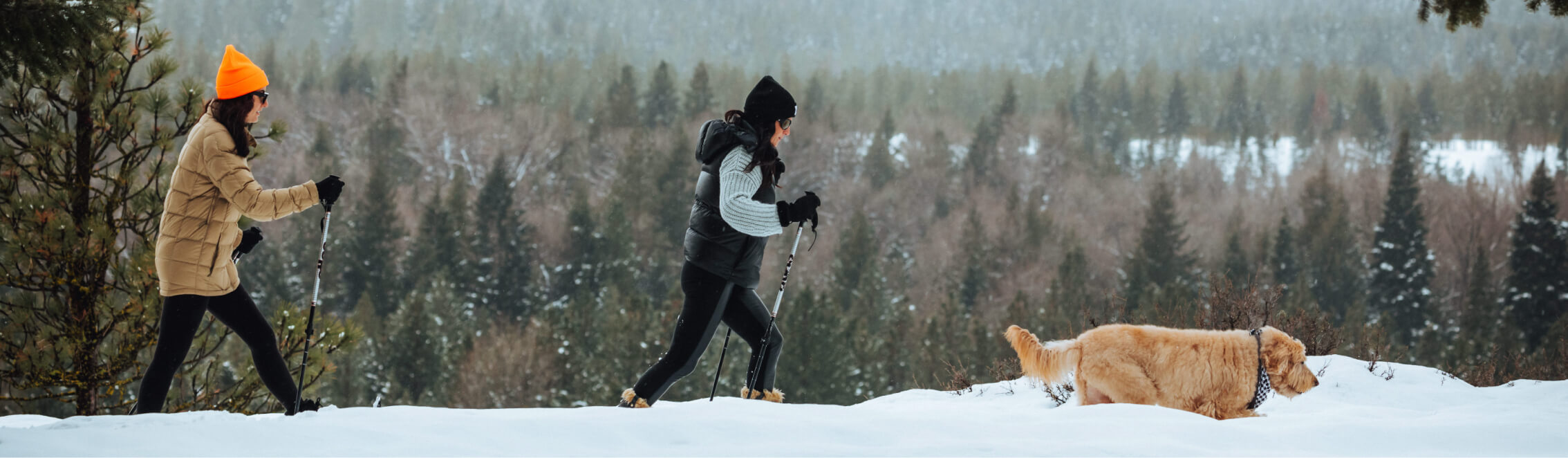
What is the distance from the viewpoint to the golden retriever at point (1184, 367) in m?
4.62

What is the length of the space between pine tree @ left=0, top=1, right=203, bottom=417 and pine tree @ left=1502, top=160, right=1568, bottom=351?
5281cm

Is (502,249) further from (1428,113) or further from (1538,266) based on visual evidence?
(1428,113)

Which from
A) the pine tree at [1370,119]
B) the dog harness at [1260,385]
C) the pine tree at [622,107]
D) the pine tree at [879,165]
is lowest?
the pine tree at [879,165]

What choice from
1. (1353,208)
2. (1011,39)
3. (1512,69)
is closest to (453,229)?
(1353,208)

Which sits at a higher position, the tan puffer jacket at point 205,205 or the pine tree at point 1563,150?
the tan puffer jacket at point 205,205

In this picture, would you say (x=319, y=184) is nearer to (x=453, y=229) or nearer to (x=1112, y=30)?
(x=453, y=229)

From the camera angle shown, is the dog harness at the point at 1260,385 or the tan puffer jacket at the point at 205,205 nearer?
the tan puffer jacket at the point at 205,205

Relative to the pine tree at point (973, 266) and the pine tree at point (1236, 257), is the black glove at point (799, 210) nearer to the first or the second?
the pine tree at point (973, 266)

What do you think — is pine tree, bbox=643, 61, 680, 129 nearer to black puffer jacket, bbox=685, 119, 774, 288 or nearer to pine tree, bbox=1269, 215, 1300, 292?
pine tree, bbox=1269, 215, 1300, 292

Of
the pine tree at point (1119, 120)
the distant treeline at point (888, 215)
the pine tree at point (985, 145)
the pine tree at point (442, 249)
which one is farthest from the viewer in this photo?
the pine tree at point (1119, 120)

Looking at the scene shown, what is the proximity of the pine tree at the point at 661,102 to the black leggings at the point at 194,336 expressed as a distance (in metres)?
82.9

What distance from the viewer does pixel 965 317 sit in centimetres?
5428

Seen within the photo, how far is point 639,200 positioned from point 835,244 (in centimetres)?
1281

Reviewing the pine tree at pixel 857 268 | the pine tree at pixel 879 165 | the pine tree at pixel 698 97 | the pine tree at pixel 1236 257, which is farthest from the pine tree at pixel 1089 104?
the pine tree at pixel 857 268
